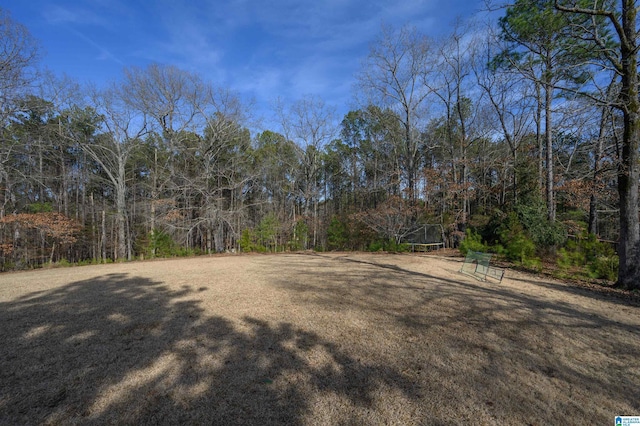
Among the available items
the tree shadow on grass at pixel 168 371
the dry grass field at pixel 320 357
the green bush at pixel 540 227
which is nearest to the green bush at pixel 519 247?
the green bush at pixel 540 227

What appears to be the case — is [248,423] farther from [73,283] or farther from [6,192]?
[6,192]

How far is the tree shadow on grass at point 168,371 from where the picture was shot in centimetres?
204

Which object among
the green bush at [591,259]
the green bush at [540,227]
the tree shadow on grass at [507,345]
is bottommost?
the tree shadow on grass at [507,345]

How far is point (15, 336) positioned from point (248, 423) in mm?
3694

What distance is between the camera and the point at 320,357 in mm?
2842

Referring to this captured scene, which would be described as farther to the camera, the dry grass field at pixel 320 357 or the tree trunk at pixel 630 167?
the tree trunk at pixel 630 167

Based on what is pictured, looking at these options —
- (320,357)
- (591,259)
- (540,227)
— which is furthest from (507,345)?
(540,227)

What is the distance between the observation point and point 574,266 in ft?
26.5

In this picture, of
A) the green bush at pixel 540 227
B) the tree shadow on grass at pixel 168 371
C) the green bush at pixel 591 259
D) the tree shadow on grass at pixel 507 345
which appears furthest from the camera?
the green bush at pixel 540 227

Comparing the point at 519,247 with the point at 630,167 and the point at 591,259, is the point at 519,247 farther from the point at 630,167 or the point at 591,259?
the point at 630,167

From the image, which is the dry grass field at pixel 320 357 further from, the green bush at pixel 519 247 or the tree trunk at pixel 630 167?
the green bush at pixel 519 247

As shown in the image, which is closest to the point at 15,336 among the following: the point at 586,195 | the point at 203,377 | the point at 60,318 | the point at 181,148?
the point at 60,318

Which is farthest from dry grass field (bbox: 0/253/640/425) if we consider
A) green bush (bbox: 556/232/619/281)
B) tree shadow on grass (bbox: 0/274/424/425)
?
green bush (bbox: 556/232/619/281)

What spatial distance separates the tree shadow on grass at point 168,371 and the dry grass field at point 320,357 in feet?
0.05
